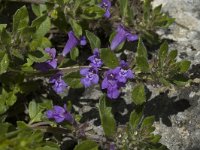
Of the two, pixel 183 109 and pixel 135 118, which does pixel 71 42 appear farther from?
pixel 183 109

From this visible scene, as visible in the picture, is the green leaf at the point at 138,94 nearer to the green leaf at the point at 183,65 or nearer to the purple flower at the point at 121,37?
A: the green leaf at the point at 183,65

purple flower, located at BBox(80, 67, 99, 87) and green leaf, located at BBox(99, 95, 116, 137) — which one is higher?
purple flower, located at BBox(80, 67, 99, 87)

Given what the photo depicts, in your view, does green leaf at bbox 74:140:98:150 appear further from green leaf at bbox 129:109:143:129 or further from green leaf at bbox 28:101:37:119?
green leaf at bbox 28:101:37:119

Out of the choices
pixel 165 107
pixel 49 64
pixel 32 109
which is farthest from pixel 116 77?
pixel 32 109

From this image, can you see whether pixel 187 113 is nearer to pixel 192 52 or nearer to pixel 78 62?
pixel 192 52

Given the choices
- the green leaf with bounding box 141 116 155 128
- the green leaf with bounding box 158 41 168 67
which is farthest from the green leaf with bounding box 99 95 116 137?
the green leaf with bounding box 158 41 168 67

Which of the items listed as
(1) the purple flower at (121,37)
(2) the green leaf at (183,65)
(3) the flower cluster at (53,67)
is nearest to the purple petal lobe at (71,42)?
(3) the flower cluster at (53,67)
